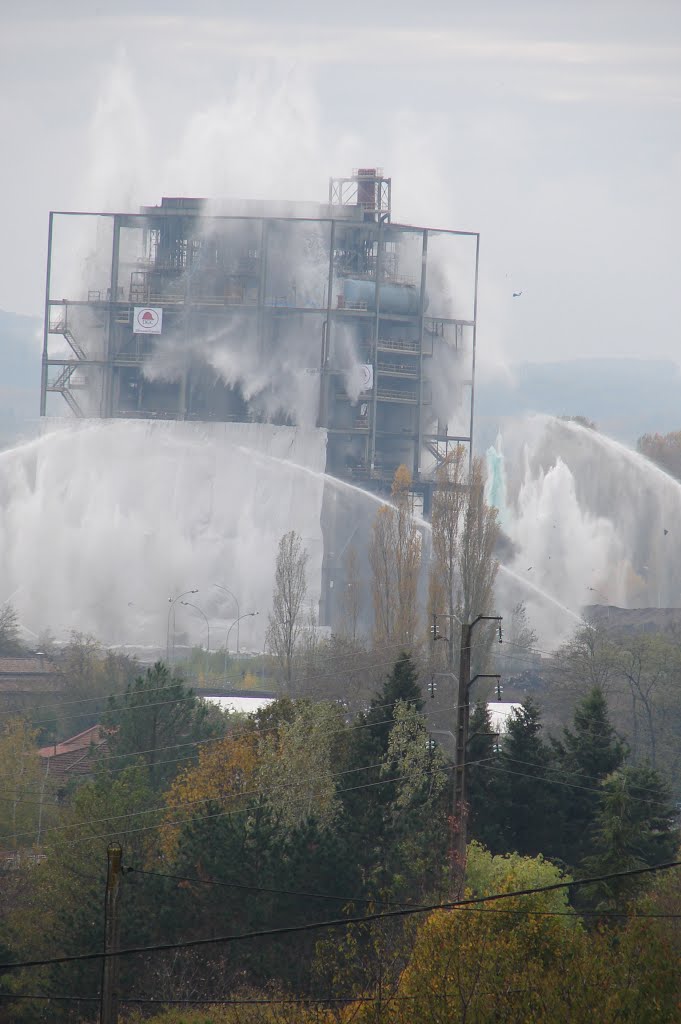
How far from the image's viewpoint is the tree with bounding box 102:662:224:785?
5588cm

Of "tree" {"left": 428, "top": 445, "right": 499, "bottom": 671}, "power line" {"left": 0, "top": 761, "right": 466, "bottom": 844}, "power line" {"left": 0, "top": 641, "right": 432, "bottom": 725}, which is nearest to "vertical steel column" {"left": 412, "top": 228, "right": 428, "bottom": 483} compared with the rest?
"tree" {"left": 428, "top": 445, "right": 499, "bottom": 671}

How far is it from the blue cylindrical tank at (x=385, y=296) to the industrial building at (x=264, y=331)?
97 mm

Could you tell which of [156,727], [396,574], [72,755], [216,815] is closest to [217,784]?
[216,815]

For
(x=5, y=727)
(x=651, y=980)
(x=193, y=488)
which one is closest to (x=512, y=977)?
(x=651, y=980)

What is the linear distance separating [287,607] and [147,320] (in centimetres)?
3109

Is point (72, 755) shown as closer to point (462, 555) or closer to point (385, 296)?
point (462, 555)

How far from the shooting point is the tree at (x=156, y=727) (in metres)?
55.9

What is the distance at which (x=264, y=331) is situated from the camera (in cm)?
11175

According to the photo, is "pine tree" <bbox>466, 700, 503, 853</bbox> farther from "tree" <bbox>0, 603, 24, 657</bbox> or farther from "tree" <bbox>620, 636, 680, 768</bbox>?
"tree" <bbox>0, 603, 24, 657</bbox>

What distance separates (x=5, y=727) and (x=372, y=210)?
5632 centimetres

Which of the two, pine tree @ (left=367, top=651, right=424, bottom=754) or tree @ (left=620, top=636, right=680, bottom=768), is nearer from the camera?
pine tree @ (left=367, top=651, right=424, bottom=754)

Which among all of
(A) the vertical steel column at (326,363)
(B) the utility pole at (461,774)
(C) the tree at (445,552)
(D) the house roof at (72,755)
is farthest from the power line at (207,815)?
(A) the vertical steel column at (326,363)

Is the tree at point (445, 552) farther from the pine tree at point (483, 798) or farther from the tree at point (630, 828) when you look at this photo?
the pine tree at point (483, 798)

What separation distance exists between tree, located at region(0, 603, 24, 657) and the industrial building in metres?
18.0
